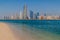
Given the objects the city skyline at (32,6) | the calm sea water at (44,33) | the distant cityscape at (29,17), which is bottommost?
the calm sea water at (44,33)

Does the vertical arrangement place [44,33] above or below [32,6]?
below

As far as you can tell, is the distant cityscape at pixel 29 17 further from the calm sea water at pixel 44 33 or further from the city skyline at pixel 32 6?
the calm sea water at pixel 44 33

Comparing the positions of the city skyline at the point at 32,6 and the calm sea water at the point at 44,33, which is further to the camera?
the calm sea water at the point at 44,33

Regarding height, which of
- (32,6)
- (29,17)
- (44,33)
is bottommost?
(44,33)

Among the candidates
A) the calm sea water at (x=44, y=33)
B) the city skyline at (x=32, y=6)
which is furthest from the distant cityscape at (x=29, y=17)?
the calm sea water at (x=44, y=33)

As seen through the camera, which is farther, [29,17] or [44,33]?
[44,33]

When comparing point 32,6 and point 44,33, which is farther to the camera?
point 44,33

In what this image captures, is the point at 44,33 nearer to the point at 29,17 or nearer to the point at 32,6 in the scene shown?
the point at 29,17

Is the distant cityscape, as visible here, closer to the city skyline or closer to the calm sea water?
the city skyline

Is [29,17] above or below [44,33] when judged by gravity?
above

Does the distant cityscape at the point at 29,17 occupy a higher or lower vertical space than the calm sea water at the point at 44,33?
higher

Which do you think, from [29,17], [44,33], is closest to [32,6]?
[29,17]
